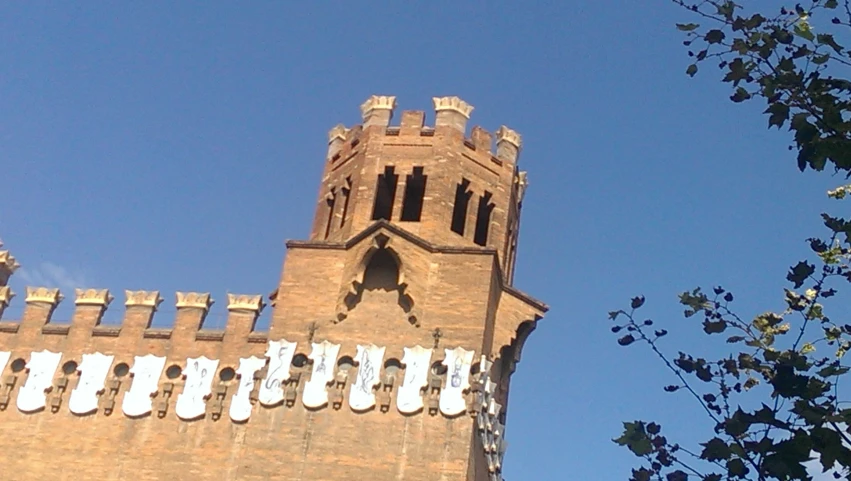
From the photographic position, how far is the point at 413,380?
18688mm

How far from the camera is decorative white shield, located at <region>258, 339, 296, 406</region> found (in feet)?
61.9

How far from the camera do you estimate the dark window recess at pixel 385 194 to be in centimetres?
2166

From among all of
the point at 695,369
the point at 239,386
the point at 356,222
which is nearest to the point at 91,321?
the point at 239,386

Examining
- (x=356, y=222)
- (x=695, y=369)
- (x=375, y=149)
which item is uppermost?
(x=375, y=149)

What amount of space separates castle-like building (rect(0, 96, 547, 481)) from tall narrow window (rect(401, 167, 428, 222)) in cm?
9

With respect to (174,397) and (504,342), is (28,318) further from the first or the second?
(504,342)

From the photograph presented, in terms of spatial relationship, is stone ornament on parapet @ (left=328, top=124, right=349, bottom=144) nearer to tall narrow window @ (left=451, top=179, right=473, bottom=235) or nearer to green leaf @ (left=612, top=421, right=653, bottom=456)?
tall narrow window @ (left=451, top=179, right=473, bottom=235)

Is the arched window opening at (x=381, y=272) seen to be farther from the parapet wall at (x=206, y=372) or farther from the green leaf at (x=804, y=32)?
the green leaf at (x=804, y=32)

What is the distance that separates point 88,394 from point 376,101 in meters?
8.24

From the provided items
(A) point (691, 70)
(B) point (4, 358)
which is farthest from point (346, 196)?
(A) point (691, 70)

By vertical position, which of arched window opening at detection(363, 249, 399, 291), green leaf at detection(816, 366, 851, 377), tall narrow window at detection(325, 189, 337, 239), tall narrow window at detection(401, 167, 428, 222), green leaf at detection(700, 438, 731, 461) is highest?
tall narrow window at detection(401, 167, 428, 222)

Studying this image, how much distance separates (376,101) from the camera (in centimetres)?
2295

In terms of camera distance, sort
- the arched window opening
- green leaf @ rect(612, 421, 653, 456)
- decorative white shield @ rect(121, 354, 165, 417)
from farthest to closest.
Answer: the arched window opening, decorative white shield @ rect(121, 354, 165, 417), green leaf @ rect(612, 421, 653, 456)

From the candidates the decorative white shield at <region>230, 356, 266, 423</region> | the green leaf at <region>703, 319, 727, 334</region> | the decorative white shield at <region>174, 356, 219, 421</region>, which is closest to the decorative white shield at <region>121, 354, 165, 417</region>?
the decorative white shield at <region>174, 356, 219, 421</region>
